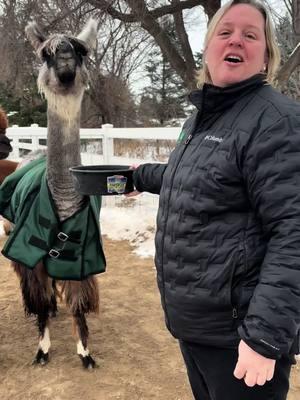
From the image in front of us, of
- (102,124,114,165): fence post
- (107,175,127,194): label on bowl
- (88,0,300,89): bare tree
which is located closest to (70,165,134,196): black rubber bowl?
(107,175,127,194): label on bowl

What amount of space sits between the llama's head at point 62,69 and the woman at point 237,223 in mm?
1455

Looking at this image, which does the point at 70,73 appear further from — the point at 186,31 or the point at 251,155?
the point at 186,31

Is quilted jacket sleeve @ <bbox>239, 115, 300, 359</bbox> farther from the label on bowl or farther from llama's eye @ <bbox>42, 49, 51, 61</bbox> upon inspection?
llama's eye @ <bbox>42, 49, 51, 61</bbox>

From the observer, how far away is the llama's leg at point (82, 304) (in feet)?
9.87

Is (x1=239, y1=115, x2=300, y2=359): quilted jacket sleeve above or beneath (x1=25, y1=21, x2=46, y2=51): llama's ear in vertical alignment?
beneath

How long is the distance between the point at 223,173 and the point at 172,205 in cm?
22

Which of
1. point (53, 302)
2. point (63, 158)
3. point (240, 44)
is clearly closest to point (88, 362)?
point (53, 302)

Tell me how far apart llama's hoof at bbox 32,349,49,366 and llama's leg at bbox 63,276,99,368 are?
0.73 ft

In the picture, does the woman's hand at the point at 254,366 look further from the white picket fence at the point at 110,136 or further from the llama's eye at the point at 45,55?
the white picket fence at the point at 110,136

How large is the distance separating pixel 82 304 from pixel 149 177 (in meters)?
1.39

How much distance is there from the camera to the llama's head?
2734 mm

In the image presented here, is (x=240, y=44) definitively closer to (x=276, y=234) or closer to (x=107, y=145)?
(x=276, y=234)

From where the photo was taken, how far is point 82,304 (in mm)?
3027

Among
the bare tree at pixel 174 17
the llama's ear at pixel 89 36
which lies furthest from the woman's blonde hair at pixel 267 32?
the bare tree at pixel 174 17
